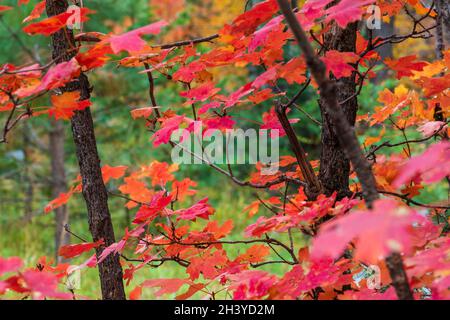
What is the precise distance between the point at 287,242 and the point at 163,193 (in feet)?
12.5

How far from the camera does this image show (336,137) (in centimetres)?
185

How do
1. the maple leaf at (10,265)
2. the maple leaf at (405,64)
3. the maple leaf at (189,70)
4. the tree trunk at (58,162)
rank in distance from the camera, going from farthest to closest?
1. the tree trunk at (58,162)
2. the maple leaf at (189,70)
3. the maple leaf at (405,64)
4. the maple leaf at (10,265)

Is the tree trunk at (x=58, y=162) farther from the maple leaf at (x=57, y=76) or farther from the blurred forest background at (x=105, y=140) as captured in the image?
the maple leaf at (x=57, y=76)

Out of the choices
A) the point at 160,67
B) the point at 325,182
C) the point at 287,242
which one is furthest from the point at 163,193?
the point at 287,242

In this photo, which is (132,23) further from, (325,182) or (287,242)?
(325,182)

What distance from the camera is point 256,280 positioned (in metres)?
1.38

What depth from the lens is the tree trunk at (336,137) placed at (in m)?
1.84

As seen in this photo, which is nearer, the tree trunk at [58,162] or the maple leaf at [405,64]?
the maple leaf at [405,64]

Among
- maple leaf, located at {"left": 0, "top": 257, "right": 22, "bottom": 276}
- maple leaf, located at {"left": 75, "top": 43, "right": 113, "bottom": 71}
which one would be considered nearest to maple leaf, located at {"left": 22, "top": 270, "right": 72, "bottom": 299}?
maple leaf, located at {"left": 0, "top": 257, "right": 22, "bottom": 276}

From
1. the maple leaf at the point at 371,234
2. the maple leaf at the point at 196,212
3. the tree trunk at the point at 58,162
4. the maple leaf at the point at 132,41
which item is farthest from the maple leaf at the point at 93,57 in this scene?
the tree trunk at the point at 58,162

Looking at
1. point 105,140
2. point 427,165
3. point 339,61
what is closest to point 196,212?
point 339,61

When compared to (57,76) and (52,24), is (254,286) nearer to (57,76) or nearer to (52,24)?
(57,76)

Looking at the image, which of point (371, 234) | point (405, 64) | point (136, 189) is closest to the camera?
point (371, 234)

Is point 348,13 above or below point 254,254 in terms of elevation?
above
